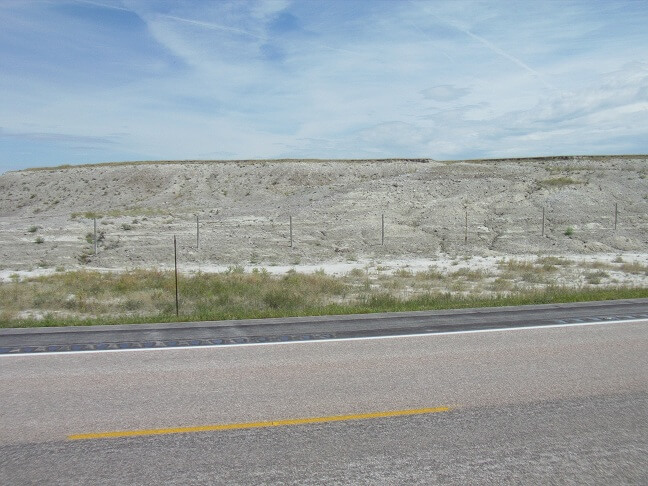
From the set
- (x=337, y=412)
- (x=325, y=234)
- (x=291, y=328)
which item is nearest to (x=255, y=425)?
(x=337, y=412)

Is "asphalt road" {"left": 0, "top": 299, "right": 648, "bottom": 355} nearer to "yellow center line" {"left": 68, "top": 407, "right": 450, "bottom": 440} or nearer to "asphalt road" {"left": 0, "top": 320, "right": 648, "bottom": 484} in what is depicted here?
"asphalt road" {"left": 0, "top": 320, "right": 648, "bottom": 484}

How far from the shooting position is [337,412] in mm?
6715

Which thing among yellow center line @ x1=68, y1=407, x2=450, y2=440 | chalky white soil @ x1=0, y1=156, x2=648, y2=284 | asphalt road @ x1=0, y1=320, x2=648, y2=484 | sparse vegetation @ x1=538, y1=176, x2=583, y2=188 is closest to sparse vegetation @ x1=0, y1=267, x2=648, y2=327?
asphalt road @ x1=0, y1=320, x2=648, y2=484

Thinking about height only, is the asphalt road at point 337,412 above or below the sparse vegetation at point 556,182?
below

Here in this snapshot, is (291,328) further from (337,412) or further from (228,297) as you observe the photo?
(228,297)

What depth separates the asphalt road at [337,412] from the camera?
17.3ft

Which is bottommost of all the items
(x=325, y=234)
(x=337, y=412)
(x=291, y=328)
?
(x=291, y=328)

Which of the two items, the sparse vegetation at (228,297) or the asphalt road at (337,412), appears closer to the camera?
the asphalt road at (337,412)

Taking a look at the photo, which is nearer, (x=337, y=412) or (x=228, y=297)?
(x=337, y=412)

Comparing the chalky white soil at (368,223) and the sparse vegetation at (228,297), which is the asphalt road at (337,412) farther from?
the chalky white soil at (368,223)

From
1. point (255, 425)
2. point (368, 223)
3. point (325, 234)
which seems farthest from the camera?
point (368, 223)

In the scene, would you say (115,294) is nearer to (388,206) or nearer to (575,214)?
(388,206)

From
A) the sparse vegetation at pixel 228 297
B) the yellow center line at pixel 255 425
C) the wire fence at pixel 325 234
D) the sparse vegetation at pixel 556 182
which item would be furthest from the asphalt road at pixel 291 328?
the sparse vegetation at pixel 556 182

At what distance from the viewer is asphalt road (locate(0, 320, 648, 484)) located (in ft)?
17.3
